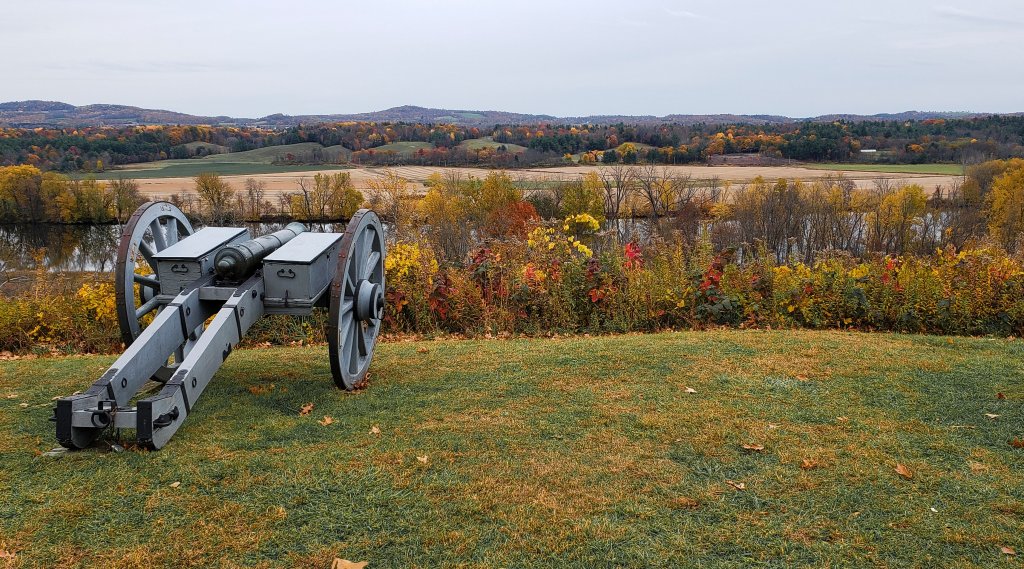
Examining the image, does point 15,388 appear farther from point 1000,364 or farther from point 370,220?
point 1000,364

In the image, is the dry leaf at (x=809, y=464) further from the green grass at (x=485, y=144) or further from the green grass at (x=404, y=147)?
the green grass at (x=404, y=147)

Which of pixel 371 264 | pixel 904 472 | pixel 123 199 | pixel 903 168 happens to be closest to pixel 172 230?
pixel 371 264

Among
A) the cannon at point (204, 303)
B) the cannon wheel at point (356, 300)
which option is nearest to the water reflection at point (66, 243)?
the cannon wheel at point (356, 300)

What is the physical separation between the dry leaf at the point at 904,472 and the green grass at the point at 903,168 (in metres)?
94.2

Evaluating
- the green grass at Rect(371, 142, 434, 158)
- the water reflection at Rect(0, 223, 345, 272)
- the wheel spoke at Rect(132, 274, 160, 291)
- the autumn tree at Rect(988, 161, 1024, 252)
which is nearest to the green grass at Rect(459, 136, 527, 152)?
the green grass at Rect(371, 142, 434, 158)

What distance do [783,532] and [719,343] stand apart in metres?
3.77

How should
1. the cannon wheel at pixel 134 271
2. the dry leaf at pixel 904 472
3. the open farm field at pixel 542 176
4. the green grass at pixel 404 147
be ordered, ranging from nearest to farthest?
the dry leaf at pixel 904 472
the cannon wheel at pixel 134 271
the open farm field at pixel 542 176
the green grass at pixel 404 147

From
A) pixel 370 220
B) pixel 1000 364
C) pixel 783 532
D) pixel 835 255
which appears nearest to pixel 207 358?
pixel 370 220

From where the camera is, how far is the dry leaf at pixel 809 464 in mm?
4145

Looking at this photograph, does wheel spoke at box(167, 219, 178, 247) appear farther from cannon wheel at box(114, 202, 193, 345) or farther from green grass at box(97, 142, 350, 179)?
green grass at box(97, 142, 350, 179)

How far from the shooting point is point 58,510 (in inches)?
142

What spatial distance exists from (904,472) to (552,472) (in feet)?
6.57

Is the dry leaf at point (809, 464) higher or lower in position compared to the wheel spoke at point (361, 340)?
lower

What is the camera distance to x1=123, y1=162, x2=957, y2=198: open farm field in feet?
254
